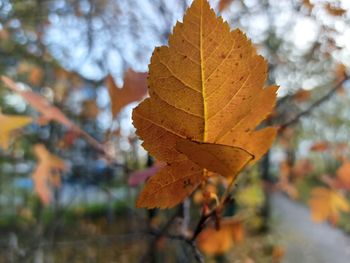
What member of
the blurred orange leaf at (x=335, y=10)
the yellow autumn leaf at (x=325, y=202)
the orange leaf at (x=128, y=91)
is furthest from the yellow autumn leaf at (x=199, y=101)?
the yellow autumn leaf at (x=325, y=202)

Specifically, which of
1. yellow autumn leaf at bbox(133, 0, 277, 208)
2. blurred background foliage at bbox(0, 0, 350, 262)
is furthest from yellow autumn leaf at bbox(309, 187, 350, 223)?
yellow autumn leaf at bbox(133, 0, 277, 208)

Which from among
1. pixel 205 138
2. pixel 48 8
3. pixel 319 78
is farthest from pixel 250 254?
pixel 205 138

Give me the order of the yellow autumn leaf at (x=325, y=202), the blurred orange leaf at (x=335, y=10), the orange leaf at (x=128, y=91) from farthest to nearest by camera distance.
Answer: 1. the yellow autumn leaf at (x=325, y=202)
2. the blurred orange leaf at (x=335, y=10)
3. the orange leaf at (x=128, y=91)

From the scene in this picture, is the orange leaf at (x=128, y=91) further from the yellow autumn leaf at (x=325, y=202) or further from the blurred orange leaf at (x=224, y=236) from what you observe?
the yellow autumn leaf at (x=325, y=202)

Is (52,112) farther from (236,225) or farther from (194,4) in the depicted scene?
(194,4)

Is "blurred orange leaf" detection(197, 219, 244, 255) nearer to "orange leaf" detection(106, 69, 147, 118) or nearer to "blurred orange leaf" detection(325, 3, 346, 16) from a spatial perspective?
"orange leaf" detection(106, 69, 147, 118)

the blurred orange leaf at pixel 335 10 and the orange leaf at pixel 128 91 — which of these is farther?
the blurred orange leaf at pixel 335 10
